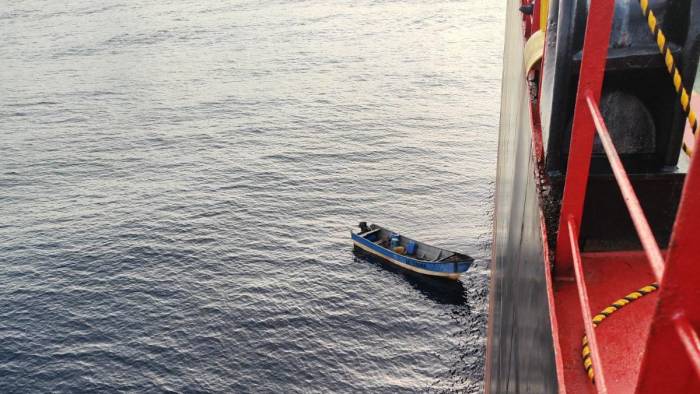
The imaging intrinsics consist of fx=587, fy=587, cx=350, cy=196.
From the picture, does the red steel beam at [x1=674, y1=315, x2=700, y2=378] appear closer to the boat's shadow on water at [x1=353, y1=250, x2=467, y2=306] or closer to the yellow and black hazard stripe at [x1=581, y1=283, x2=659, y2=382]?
the yellow and black hazard stripe at [x1=581, y1=283, x2=659, y2=382]

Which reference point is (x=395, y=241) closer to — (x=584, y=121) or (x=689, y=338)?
(x=584, y=121)

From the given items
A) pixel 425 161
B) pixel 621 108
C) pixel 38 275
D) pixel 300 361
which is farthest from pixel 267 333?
pixel 621 108

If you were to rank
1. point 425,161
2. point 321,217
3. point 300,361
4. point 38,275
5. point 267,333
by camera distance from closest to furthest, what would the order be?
point 300,361 → point 267,333 → point 38,275 → point 321,217 → point 425,161

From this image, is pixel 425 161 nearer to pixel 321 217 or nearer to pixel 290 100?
pixel 321 217

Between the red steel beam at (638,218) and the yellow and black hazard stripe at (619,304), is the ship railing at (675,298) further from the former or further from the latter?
the yellow and black hazard stripe at (619,304)

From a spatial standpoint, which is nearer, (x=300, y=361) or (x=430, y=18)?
(x=300, y=361)

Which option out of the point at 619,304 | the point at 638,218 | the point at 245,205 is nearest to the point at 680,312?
the point at 638,218
